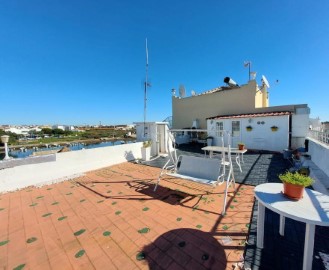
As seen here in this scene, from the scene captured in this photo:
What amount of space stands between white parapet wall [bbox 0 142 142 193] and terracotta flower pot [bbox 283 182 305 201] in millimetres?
6647

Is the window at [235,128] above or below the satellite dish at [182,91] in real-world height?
below

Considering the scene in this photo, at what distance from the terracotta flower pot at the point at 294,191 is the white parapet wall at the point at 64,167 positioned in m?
6.65

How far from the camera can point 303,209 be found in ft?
5.85

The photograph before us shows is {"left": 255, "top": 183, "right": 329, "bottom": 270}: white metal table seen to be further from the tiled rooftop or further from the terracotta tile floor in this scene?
the terracotta tile floor

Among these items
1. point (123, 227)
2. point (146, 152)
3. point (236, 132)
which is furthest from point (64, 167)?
point (236, 132)

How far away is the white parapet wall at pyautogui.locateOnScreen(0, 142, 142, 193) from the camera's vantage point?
16.0ft

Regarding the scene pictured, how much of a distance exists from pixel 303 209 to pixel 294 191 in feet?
0.83

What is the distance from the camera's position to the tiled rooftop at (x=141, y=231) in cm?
211

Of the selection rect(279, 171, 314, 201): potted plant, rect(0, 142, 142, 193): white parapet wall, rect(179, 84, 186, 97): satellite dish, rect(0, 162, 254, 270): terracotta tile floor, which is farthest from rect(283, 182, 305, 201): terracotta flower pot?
rect(179, 84, 186, 97): satellite dish

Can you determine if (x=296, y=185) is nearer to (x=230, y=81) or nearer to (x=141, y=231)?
(x=141, y=231)

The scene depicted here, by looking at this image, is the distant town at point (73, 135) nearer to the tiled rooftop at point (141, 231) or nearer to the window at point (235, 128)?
the tiled rooftop at point (141, 231)

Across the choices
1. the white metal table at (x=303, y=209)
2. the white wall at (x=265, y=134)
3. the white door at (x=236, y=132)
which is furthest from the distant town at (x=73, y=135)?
the white metal table at (x=303, y=209)

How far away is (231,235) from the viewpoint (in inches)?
101

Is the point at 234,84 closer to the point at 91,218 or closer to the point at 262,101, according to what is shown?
the point at 262,101
